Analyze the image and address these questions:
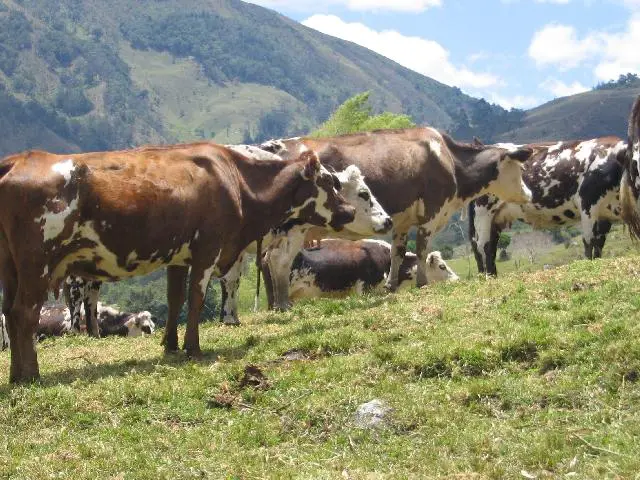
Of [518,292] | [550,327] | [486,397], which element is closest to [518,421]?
[486,397]

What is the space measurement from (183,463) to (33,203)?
186 inches

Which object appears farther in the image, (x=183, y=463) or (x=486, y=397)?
(x=486, y=397)

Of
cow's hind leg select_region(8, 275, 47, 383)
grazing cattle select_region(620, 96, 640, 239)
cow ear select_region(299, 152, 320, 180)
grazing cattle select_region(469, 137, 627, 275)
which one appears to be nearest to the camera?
grazing cattle select_region(620, 96, 640, 239)

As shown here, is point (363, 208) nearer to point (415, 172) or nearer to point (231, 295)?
point (415, 172)

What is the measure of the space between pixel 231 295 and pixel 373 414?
941cm

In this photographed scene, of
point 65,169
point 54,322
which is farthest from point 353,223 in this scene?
point 54,322

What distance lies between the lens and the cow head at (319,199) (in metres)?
16.1

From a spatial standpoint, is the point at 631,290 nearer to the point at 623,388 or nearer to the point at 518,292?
the point at 518,292

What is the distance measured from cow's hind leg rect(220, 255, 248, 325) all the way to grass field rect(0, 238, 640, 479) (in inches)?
144

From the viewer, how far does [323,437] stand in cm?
972

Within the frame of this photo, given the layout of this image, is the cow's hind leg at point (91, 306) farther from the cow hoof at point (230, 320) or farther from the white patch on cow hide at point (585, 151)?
the white patch on cow hide at point (585, 151)

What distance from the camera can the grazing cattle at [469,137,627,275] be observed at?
23.0 m

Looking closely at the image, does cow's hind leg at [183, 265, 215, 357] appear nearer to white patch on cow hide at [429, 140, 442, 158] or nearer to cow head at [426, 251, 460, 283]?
white patch on cow hide at [429, 140, 442, 158]

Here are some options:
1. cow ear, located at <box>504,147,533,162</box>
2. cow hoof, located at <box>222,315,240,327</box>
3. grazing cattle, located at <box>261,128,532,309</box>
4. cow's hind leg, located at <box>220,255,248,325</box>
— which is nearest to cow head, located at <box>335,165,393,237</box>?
grazing cattle, located at <box>261,128,532,309</box>
